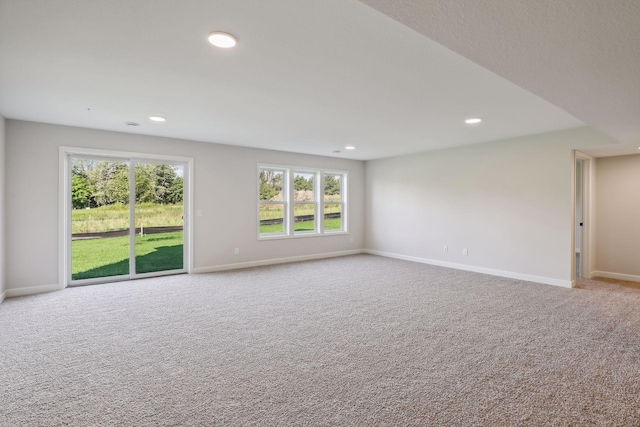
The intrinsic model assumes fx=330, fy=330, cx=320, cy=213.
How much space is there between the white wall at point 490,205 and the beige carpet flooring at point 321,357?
2.85 feet

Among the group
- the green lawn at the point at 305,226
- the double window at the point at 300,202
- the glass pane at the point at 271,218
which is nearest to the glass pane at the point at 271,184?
the double window at the point at 300,202

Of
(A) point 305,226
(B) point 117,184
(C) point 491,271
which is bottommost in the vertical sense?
(C) point 491,271

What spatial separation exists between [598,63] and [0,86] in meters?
4.68

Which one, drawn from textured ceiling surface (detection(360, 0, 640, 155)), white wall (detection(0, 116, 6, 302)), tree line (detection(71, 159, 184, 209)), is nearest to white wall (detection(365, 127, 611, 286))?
textured ceiling surface (detection(360, 0, 640, 155))

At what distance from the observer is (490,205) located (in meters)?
5.63

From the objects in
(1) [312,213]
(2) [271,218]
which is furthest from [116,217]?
(1) [312,213]

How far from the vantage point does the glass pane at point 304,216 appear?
712cm

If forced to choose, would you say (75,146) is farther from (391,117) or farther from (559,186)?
(559,186)

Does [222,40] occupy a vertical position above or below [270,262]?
above

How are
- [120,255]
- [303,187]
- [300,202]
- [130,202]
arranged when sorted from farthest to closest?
1. [303,187]
2. [300,202]
3. [120,255]
4. [130,202]

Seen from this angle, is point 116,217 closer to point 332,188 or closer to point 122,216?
point 122,216

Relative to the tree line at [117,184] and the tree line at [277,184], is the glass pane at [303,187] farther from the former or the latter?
the tree line at [117,184]

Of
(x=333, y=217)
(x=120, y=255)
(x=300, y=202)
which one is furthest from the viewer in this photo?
(x=333, y=217)

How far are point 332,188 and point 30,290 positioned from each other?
18.2 ft
